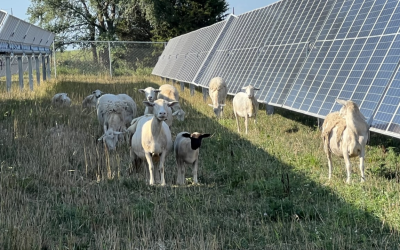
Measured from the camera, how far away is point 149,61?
4128cm

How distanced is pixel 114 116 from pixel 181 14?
34020 mm

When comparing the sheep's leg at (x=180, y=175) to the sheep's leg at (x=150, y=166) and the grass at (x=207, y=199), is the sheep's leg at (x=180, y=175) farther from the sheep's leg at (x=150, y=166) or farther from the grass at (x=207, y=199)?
the sheep's leg at (x=150, y=166)

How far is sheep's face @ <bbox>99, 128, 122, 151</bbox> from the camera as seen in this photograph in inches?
412

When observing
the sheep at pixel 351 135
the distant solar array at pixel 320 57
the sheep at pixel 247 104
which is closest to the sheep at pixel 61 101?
the distant solar array at pixel 320 57

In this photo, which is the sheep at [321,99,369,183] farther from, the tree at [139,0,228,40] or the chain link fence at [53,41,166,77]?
the tree at [139,0,228,40]

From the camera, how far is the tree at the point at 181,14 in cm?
4338

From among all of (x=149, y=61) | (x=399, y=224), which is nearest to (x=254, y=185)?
(x=399, y=224)

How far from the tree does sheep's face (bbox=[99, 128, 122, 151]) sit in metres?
33.7

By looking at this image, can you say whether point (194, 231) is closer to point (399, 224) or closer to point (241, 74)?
point (399, 224)

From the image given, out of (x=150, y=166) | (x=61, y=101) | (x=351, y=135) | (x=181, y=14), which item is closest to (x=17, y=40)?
(x=61, y=101)

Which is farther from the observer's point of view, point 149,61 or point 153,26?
point 153,26

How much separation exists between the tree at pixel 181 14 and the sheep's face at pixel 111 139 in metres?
33.7

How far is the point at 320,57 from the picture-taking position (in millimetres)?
12352

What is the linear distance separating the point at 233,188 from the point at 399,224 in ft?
8.65
